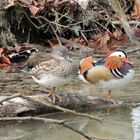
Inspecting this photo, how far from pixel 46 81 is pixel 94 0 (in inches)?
209

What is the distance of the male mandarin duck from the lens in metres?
5.98

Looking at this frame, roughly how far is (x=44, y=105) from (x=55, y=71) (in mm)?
416

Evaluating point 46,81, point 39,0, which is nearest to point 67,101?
point 46,81

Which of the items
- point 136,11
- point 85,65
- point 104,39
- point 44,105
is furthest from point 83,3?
point 44,105

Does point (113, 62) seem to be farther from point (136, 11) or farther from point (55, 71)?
point (136, 11)

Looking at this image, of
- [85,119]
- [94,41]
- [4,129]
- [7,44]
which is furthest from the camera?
[94,41]

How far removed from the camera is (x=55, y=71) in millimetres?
5957

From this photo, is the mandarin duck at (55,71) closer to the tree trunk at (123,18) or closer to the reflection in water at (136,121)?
the reflection in water at (136,121)

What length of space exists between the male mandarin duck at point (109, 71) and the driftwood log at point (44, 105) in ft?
0.59

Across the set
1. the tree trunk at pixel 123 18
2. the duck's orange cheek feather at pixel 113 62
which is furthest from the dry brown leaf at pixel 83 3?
the duck's orange cheek feather at pixel 113 62

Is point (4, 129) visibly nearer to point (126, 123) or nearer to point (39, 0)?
point (126, 123)

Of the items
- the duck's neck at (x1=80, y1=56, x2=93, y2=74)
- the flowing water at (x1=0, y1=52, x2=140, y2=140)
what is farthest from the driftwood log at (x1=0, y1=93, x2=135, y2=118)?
the duck's neck at (x1=80, y1=56, x2=93, y2=74)

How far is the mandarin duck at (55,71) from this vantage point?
5.93 metres

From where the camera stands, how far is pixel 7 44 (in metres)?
9.52
